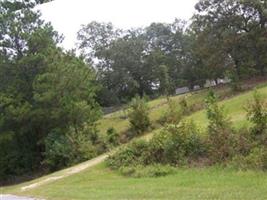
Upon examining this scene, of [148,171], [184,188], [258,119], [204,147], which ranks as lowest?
[184,188]

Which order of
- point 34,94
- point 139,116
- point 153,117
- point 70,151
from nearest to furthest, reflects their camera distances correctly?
point 70,151 < point 139,116 < point 34,94 < point 153,117

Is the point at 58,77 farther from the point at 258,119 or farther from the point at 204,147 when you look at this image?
the point at 258,119

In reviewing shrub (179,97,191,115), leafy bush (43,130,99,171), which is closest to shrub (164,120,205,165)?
leafy bush (43,130,99,171)

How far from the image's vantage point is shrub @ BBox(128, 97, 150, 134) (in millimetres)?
36375

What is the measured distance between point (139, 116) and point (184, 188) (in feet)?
72.5

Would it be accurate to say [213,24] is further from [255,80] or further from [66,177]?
[66,177]

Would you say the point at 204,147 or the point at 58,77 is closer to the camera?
the point at 204,147

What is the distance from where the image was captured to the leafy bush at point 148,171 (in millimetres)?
19344

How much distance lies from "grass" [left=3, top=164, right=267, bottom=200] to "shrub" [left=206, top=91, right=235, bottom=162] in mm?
1131

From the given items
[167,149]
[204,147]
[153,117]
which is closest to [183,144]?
[167,149]

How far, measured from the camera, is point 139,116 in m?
36.8

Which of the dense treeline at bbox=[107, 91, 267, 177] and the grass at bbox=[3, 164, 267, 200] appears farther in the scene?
the dense treeline at bbox=[107, 91, 267, 177]

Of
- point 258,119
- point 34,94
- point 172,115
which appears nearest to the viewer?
point 258,119

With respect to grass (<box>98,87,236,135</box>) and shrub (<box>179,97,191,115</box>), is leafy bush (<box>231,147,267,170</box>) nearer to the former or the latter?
shrub (<box>179,97,191,115</box>)
